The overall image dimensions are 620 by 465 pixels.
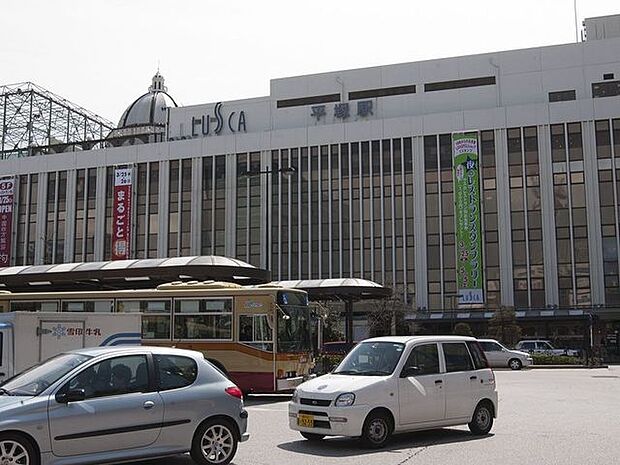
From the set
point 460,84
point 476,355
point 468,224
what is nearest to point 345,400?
point 476,355

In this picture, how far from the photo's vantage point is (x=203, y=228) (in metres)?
62.5

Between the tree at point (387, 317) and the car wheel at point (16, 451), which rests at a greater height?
the tree at point (387, 317)

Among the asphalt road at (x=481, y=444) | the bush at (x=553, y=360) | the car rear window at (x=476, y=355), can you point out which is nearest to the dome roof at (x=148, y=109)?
the bush at (x=553, y=360)

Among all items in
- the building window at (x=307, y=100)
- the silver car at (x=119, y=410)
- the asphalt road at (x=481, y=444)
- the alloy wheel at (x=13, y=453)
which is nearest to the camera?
the alloy wheel at (x=13, y=453)

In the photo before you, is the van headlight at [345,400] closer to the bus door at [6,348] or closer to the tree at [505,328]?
the bus door at [6,348]

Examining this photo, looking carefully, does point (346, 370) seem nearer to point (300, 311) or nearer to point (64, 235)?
point (300, 311)

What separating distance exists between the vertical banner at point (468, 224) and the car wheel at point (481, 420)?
1663 inches

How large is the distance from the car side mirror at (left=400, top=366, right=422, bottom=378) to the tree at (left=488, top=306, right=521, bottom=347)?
3780 cm

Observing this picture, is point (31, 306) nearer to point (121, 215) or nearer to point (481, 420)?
point (481, 420)

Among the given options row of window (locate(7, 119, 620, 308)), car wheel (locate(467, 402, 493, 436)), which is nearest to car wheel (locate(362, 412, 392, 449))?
car wheel (locate(467, 402, 493, 436))

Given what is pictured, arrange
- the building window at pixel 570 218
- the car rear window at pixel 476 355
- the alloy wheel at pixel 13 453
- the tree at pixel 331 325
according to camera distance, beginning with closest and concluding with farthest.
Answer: the alloy wheel at pixel 13 453 → the car rear window at pixel 476 355 → the tree at pixel 331 325 → the building window at pixel 570 218

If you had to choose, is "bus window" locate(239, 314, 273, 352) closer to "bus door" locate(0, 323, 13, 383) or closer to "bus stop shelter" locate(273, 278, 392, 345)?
"bus door" locate(0, 323, 13, 383)

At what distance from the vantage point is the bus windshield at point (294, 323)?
2009 centimetres

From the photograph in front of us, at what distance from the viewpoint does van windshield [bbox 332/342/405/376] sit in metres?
11.9
